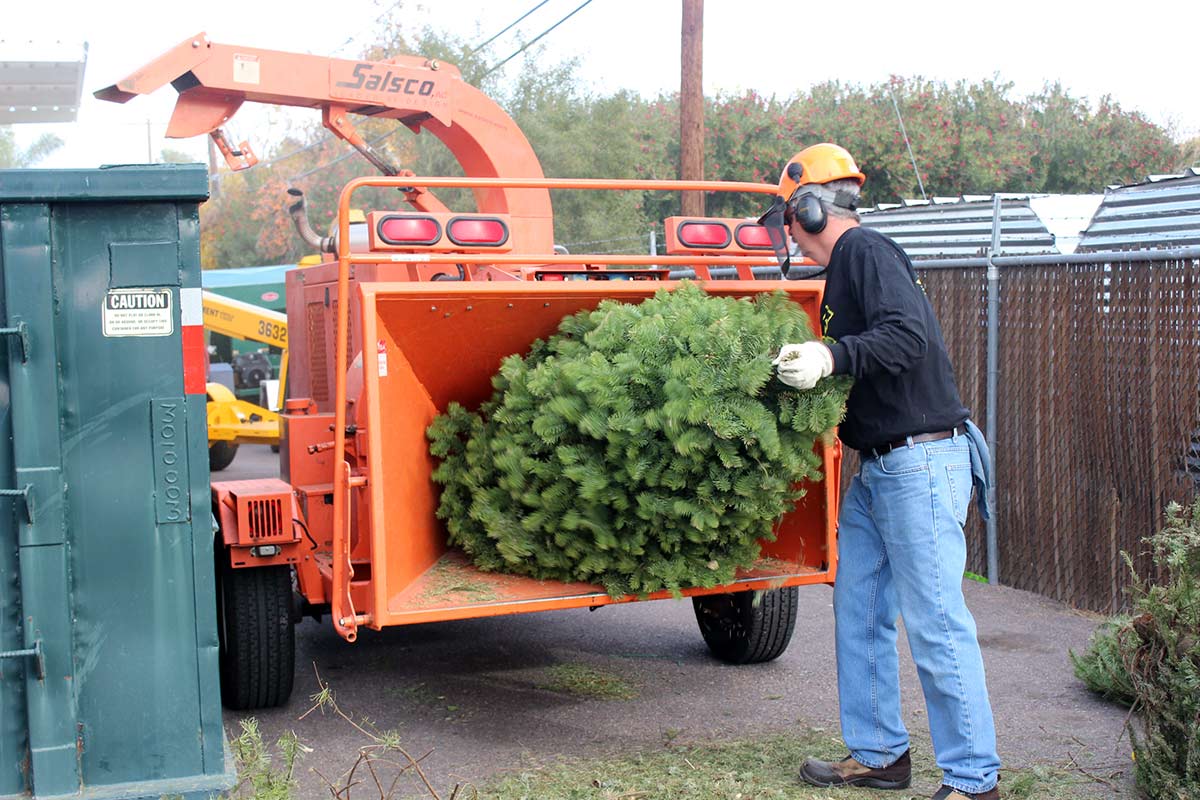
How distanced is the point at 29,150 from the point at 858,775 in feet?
208

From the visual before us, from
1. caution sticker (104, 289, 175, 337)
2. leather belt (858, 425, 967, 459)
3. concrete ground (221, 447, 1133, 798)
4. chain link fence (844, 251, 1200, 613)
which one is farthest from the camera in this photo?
chain link fence (844, 251, 1200, 613)

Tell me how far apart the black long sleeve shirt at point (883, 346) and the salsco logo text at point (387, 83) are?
3.86 metres

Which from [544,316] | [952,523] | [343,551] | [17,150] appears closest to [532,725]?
[343,551]

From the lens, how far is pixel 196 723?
146 inches

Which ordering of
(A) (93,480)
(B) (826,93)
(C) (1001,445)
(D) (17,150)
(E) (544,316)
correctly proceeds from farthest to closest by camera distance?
(D) (17,150) < (B) (826,93) < (C) (1001,445) < (E) (544,316) < (A) (93,480)

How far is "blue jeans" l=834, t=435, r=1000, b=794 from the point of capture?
4.05m

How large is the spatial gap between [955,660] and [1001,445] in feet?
14.0

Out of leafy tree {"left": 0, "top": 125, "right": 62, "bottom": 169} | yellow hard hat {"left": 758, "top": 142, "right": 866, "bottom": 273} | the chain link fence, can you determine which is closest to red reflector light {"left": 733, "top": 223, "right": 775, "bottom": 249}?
yellow hard hat {"left": 758, "top": 142, "right": 866, "bottom": 273}

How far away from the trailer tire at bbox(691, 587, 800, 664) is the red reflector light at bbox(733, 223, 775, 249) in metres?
1.62

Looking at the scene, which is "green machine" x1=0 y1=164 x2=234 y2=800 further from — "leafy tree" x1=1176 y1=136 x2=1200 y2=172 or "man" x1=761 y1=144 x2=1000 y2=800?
"leafy tree" x1=1176 y1=136 x2=1200 y2=172

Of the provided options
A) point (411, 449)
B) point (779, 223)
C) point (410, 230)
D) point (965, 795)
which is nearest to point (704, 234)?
point (779, 223)

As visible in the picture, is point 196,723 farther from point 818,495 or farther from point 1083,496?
point 1083,496

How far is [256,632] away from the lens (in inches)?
209

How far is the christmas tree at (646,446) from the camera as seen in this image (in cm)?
422
